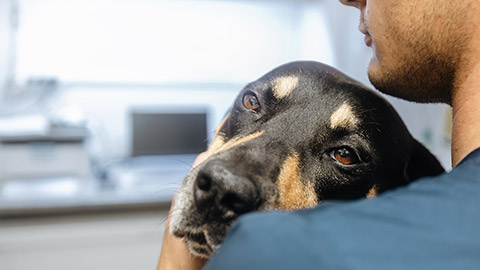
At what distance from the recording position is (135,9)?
339cm

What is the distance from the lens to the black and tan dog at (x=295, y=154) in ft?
2.58

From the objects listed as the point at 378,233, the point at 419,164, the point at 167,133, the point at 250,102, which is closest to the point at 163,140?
the point at 167,133

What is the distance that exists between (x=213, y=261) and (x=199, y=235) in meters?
0.37

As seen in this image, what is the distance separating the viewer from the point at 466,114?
2.51 feet

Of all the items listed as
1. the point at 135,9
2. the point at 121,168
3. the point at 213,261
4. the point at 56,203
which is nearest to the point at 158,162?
the point at 121,168

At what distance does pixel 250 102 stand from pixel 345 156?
0.31 meters

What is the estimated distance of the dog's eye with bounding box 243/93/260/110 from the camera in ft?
3.83

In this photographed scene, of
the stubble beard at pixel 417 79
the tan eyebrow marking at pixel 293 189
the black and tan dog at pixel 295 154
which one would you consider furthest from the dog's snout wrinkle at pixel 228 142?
the stubble beard at pixel 417 79

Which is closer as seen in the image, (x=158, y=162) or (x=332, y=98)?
(x=332, y=98)

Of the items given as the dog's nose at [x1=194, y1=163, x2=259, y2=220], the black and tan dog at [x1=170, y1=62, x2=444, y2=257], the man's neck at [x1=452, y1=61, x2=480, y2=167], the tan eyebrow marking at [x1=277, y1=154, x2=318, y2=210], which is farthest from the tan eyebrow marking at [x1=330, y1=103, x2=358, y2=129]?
the dog's nose at [x1=194, y1=163, x2=259, y2=220]

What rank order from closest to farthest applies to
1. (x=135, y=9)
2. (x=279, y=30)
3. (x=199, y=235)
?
1. (x=199, y=235)
2. (x=135, y=9)
3. (x=279, y=30)

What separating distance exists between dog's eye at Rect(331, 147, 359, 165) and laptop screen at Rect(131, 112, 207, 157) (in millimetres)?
2265

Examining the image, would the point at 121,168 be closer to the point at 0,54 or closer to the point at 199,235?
the point at 0,54

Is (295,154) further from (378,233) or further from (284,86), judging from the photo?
(378,233)
